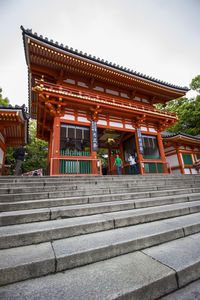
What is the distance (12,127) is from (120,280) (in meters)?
10.8

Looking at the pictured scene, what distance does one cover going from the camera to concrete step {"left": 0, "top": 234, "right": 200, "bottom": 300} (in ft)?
4.15

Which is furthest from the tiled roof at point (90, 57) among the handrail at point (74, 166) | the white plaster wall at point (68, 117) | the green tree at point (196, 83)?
the green tree at point (196, 83)

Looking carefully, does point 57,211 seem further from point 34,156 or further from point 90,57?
point 34,156

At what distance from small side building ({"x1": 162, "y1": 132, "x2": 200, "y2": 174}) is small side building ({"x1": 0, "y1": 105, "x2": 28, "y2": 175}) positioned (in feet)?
40.6

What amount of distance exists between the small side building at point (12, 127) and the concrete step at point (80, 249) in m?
6.76

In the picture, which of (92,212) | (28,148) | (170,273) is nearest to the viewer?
(170,273)

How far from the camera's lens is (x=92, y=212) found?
9.89 ft

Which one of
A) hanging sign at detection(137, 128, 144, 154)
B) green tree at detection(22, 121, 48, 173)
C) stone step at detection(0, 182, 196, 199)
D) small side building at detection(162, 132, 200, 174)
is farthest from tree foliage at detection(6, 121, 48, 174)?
stone step at detection(0, 182, 196, 199)

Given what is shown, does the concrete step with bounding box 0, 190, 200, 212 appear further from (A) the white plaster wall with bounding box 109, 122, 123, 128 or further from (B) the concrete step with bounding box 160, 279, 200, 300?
(A) the white plaster wall with bounding box 109, 122, 123, 128

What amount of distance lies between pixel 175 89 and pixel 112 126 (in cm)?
660

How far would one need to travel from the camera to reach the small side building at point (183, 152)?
14062 millimetres

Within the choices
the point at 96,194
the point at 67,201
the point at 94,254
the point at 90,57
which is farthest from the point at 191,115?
the point at 94,254

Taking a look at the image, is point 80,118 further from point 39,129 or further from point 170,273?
point 170,273

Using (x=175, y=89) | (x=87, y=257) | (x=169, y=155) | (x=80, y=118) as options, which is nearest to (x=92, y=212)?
(x=87, y=257)
